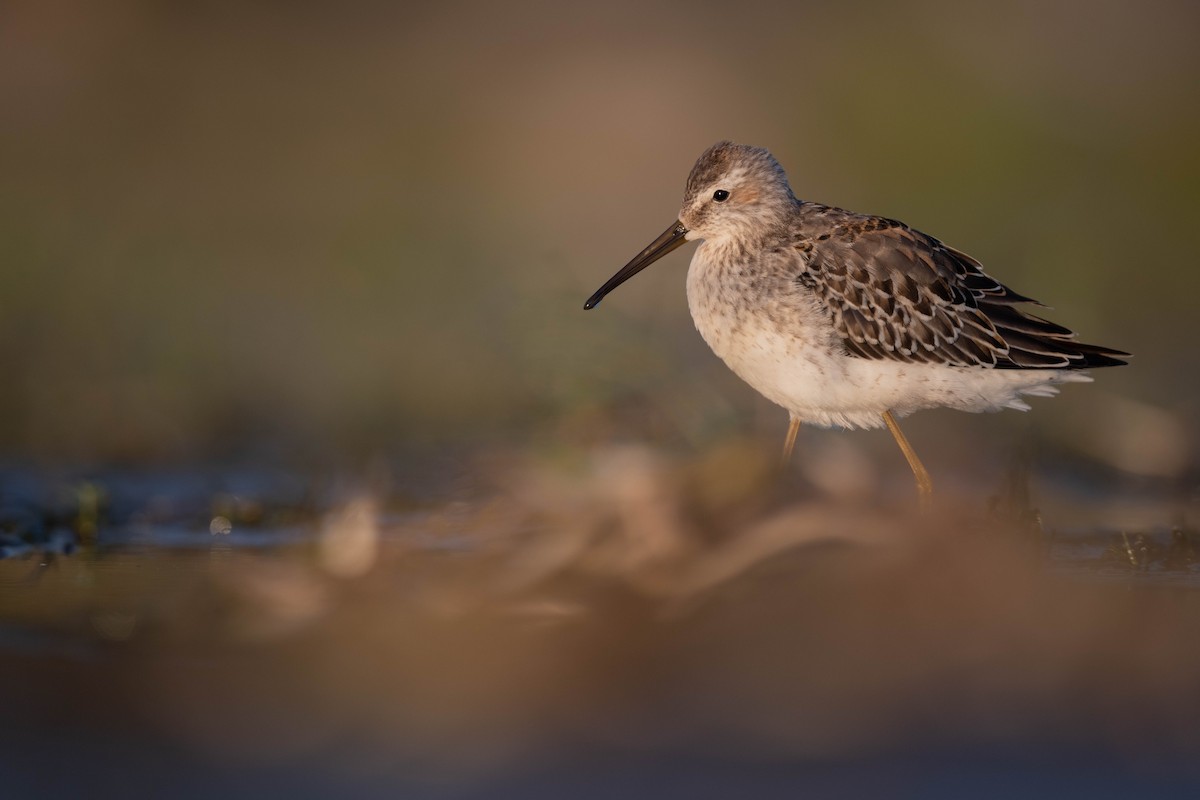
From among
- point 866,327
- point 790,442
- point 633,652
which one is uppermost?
point 866,327

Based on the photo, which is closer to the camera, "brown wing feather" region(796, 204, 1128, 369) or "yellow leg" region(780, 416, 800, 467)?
"brown wing feather" region(796, 204, 1128, 369)

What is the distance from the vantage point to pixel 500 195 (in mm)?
14031

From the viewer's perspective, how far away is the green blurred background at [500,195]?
9.05 metres

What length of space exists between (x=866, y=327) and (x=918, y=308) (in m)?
0.32

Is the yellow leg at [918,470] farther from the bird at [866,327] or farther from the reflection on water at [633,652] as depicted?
the reflection on water at [633,652]

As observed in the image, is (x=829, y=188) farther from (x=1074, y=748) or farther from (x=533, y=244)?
(x=1074, y=748)

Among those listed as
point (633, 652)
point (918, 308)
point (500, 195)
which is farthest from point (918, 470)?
point (500, 195)

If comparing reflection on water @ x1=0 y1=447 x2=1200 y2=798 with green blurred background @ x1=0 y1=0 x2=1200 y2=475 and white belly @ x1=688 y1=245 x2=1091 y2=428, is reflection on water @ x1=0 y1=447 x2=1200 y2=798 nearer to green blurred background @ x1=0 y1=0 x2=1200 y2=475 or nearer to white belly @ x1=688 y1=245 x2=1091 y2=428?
white belly @ x1=688 y1=245 x2=1091 y2=428

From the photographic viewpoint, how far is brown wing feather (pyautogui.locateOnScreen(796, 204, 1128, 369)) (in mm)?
7113

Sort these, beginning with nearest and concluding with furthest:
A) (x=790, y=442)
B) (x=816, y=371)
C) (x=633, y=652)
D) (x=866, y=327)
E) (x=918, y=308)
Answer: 1. (x=633, y=652)
2. (x=816, y=371)
3. (x=866, y=327)
4. (x=918, y=308)
5. (x=790, y=442)

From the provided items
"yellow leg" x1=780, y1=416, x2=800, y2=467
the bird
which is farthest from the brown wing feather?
"yellow leg" x1=780, y1=416, x2=800, y2=467

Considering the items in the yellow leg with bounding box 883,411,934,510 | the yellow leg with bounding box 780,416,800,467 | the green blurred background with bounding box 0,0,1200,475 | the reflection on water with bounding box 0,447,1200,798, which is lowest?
the reflection on water with bounding box 0,447,1200,798

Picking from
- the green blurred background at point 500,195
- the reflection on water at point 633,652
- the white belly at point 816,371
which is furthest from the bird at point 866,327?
the green blurred background at point 500,195

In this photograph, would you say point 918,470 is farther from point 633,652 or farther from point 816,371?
point 633,652
